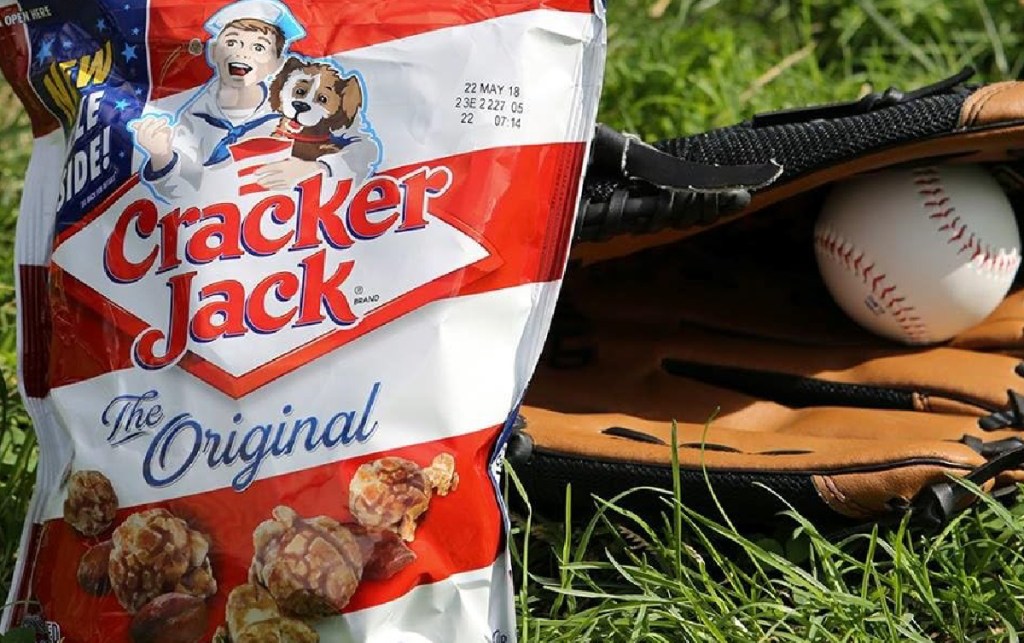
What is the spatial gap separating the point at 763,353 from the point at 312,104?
3.05 ft

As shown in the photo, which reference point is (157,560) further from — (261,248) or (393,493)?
(261,248)

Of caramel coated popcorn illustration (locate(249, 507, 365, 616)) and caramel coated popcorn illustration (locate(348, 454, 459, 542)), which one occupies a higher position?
caramel coated popcorn illustration (locate(348, 454, 459, 542))

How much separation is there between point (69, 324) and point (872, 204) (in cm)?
118

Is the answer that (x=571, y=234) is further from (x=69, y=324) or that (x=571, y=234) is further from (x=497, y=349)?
(x=69, y=324)

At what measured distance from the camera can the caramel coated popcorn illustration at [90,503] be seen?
142 cm

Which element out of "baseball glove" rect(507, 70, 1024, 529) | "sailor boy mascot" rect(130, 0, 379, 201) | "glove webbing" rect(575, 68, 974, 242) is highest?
"sailor boy mascot" rect(130, 0, 379, 201)

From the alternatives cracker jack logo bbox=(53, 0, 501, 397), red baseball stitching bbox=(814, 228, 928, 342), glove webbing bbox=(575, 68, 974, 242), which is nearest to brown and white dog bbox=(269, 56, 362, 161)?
cracker jack logo bbox=(53, 0, 501, 397)

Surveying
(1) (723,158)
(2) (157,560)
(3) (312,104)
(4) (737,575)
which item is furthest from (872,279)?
(2) (157,560)

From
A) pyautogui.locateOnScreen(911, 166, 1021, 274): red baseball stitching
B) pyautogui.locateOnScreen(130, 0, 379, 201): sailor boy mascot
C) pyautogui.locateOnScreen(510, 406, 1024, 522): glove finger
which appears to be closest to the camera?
pyautogui.locateOnScreen(130, 0, 379, 201): sailor boy mascot

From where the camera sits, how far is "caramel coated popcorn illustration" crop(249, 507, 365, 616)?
1339mm

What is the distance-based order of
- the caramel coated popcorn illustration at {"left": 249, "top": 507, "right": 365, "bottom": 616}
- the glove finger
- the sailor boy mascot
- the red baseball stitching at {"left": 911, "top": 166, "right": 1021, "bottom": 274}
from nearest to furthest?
the caramel coated popcorn illustration at {"left": 249, "top": 507, "right": 365, "bottom": 616}
the sailor boy mascot
the glove finger
the red baseball stitching at {"left": 911, "top": 166, "right": 1021, "bottom": 274}

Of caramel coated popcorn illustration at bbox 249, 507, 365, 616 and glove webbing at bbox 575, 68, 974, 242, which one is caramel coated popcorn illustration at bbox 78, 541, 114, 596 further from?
glove webbing at bbox 575, 68, 974, 242

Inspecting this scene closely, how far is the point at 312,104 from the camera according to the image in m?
1.52

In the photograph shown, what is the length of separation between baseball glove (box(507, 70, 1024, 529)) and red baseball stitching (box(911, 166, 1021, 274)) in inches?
1.0
